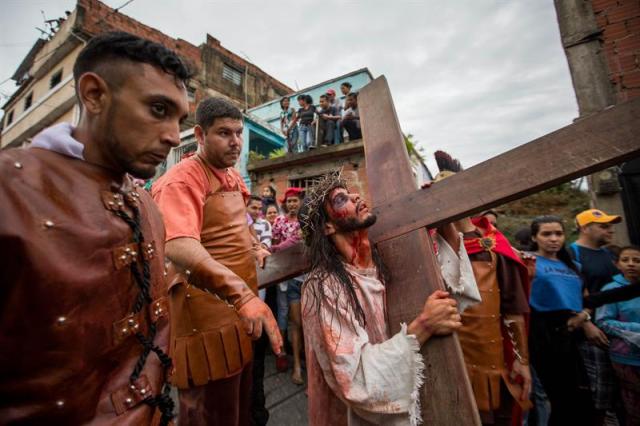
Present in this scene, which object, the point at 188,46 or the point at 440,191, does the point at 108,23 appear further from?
the point at 440,191

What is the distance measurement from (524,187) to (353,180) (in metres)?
8.14

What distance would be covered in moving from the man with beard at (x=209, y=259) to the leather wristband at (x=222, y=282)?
0.15 feet

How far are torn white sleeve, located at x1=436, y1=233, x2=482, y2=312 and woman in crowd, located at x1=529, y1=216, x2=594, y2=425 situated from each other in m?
1.74

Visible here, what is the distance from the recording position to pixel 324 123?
33.7 feet

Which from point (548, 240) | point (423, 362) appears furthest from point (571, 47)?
point (423, 362)

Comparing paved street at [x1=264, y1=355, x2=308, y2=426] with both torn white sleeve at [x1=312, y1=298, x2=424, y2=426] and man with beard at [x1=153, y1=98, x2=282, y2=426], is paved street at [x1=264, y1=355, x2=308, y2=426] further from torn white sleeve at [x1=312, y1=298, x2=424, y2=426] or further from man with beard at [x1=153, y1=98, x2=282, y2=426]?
torn white sleeve at [x1=312, y1=298, x2=424, y2=426]

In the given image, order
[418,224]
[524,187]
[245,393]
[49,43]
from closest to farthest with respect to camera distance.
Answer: [524,187] < [418,224] < [245,393] < [49,43]

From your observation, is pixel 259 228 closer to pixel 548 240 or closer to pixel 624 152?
pixel 548 240

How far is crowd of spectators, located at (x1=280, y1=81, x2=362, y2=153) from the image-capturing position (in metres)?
9.56

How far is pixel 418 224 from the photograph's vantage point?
4.83 feet

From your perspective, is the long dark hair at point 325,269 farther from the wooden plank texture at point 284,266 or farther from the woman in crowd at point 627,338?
the woman in crowd at point 627,338

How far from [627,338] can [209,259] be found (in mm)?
3760

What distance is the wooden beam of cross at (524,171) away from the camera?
1.08 metres

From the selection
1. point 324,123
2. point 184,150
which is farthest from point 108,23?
point 324,123
